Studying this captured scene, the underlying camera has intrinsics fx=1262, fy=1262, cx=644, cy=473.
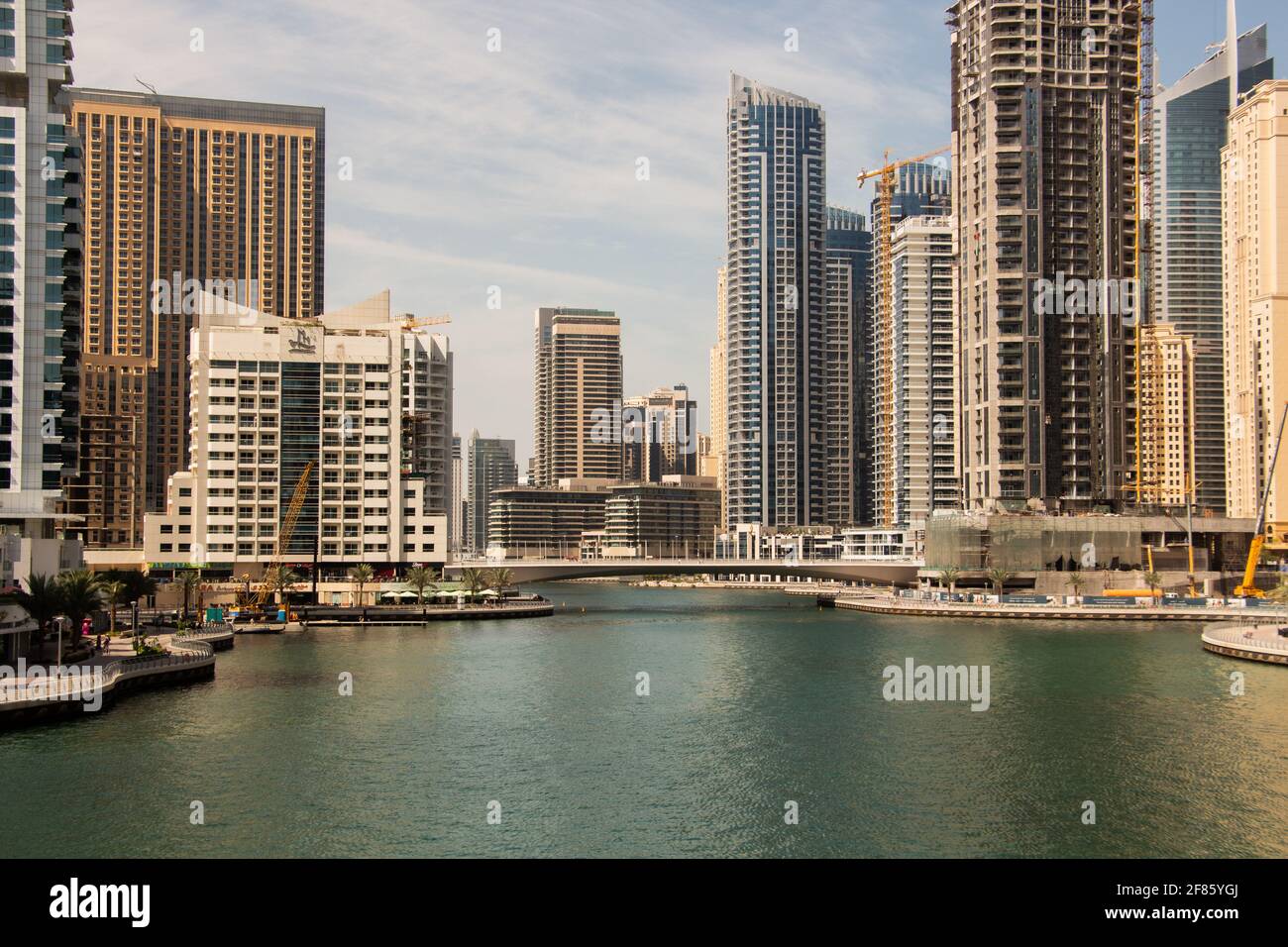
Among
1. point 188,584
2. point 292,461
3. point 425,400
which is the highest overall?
point 425,400

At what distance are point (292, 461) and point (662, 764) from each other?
110m

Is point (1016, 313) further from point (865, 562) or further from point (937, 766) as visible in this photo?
point (937, 766)

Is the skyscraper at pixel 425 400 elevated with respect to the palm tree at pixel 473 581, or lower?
elevated

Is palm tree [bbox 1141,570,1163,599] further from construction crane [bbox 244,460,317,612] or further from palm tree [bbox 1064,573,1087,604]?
construction crane [bbox 244,460,317,612]

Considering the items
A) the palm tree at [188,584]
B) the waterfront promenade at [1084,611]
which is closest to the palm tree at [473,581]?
the palm tree at [188,584]

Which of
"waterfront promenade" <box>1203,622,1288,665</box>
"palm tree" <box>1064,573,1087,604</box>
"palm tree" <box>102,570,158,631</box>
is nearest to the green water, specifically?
"waterfront promenade" <box>1203,622,1288,665</box>

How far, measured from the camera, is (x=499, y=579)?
160m

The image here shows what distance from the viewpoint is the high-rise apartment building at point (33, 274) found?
96125 mm

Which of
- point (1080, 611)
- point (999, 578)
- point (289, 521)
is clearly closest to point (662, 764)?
point (1080, 611)

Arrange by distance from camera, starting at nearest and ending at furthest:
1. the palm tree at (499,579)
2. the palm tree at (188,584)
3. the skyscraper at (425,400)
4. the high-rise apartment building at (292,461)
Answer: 1. the palm tree at (188,584)
2. the high-rise apartment building at (292,461)
3. the palm tree at (499,579)
4. the skyscraper at (425,400)

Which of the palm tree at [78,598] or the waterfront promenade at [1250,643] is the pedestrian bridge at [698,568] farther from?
the palm tree at [78,598]

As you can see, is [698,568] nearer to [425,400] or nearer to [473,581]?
[473,581]

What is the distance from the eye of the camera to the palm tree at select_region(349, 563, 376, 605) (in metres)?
145

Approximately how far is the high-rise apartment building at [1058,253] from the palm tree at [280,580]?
88604mm
